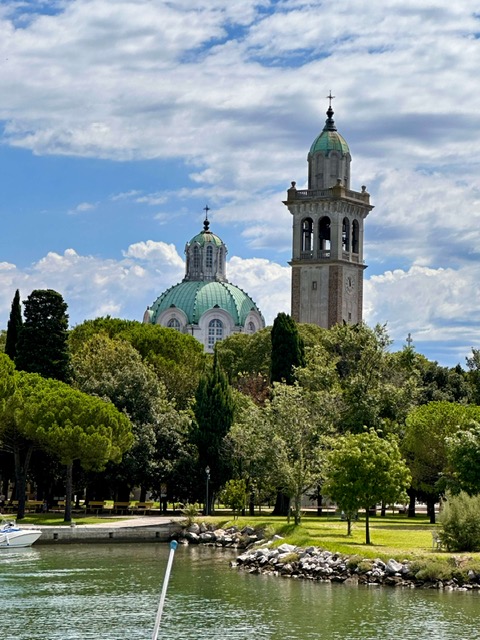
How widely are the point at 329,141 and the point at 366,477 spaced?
2898 inches

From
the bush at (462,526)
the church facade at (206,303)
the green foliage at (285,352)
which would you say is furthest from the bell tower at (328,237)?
the bush at (462,526)

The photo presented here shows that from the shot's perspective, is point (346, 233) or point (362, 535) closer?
point (362, 535)

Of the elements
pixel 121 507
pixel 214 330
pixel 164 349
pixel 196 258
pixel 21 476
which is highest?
pixel 196 258

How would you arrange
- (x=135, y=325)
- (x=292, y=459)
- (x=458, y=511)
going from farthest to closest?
(x=135, y=325), (x=292, y=459), (x=458, y=511)

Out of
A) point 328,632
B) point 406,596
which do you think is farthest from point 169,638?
point 406,596

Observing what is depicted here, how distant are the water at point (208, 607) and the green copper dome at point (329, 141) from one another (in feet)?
247

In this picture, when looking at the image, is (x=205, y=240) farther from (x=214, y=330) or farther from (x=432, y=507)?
(x=432, y=507)

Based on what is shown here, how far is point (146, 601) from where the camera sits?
37.7 metres

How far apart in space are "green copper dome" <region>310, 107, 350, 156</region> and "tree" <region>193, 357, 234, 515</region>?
181 ft

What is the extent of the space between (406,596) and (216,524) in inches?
844

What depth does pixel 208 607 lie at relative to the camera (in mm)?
36500

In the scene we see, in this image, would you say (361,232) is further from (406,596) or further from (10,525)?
(406,596)

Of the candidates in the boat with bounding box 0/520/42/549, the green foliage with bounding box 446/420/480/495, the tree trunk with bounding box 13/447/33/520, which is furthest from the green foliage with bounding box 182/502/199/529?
the green foliage with bounding box 446/420/480/495

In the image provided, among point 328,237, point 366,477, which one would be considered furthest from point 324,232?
point 366,477
